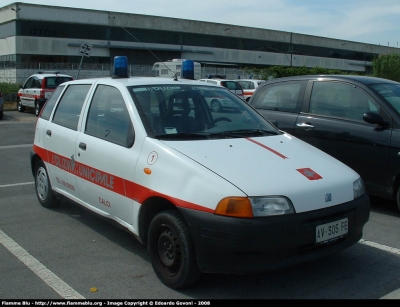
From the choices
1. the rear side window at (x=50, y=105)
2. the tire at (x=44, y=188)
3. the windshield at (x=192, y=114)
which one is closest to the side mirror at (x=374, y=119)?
the windshield at (x=192, y=114)

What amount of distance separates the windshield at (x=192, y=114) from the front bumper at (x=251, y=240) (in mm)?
1061

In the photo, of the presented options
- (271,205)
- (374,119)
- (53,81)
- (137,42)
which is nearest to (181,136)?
(271,205)

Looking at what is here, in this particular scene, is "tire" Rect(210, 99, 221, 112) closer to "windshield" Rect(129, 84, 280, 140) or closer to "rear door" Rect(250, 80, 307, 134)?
"windshield" Rect(129, 84, 280, 140)

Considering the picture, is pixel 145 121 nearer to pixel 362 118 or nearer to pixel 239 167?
pixel 239 167

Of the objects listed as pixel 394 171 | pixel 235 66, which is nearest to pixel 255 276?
pixel 394 171

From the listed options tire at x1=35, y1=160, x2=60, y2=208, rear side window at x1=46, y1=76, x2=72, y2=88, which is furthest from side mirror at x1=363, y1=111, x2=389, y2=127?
rear side window at x1=46, y1=76, x2=72, y2=88

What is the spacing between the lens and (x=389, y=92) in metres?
6.68

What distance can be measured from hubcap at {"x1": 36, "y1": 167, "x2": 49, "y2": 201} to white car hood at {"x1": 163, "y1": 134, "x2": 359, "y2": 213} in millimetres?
2622

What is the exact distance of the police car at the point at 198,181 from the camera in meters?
3.67

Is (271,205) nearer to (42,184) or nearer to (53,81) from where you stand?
(42,184)

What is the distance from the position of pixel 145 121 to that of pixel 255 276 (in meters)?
1.67

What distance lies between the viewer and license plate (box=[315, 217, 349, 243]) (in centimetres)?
385

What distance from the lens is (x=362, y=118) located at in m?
6.51

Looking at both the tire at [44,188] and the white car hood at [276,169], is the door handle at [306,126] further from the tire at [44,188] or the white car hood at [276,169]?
the tire at [44,188]
